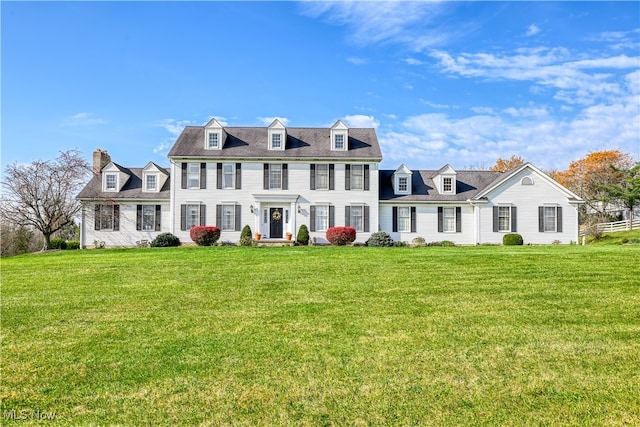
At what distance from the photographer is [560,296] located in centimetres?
822

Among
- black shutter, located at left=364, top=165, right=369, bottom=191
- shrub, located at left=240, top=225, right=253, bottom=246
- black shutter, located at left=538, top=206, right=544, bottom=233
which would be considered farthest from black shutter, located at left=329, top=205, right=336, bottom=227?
black shutter, located at left=538, top=206, right=544, bottom=233

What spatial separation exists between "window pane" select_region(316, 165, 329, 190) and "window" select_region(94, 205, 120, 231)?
492 inches

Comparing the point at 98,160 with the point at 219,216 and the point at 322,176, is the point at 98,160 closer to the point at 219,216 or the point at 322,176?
the point at 219,216

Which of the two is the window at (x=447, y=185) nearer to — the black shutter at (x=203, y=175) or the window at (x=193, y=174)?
the black shutter at (x=203, y=175)

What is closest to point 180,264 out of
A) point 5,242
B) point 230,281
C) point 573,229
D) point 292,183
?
point 230,281

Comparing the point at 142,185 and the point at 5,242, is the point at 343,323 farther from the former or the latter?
the point at 5,242

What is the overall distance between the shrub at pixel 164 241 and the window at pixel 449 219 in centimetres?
1619

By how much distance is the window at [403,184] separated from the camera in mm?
27266

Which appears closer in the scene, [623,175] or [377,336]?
[377,336]

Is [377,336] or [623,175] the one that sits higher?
[623,175]

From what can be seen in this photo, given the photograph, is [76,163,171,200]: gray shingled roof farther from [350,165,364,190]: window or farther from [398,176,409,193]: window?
[398,176,409,193]: window

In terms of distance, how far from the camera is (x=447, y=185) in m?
27.4

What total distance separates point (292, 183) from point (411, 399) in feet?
73.0

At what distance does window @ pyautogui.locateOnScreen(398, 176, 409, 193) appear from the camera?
27.3 m
